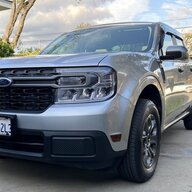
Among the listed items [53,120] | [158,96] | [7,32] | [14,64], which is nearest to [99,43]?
[158,96]

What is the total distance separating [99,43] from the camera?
188 inches

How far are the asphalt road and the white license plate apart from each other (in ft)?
1.90

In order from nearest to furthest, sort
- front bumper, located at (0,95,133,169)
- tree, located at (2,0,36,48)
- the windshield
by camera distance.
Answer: front bumper, located at (0,95,133,169)
the windshield
tree, located at (2,0,36,48)

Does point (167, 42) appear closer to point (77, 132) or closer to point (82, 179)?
point (82, 179)

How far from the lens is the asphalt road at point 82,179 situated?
140 inches

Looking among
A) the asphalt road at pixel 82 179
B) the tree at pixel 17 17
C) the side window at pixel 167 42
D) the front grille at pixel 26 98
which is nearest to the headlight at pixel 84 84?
the front grille at pixel 26 98

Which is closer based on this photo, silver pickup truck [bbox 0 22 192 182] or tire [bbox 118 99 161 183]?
silver pickup truck [bbox 0 22 192 182]

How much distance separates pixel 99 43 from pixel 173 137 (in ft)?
7.26

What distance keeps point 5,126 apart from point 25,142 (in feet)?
0.73

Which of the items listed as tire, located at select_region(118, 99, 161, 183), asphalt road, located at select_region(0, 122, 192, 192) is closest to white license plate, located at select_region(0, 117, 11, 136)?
asphalt road, located at select_region(0, 122, 192, 192)

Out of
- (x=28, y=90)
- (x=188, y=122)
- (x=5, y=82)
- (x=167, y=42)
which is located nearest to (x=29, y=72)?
(x=28, y=90)

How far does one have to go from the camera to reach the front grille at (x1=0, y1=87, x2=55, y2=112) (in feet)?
10.6

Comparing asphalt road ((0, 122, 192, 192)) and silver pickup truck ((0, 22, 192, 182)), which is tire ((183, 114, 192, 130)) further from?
silver pickup truck ((0, 22, 192, 182))

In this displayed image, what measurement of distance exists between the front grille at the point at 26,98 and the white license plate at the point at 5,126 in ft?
0.42
